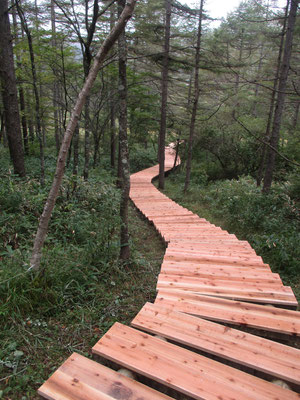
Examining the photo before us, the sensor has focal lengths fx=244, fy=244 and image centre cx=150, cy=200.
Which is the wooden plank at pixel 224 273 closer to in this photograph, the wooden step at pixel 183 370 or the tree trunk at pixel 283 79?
the wooden step at pixel 183 370

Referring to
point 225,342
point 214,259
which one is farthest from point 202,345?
point 214,259

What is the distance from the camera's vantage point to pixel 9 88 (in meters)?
6.06

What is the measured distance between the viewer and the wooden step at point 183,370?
155 centimetres

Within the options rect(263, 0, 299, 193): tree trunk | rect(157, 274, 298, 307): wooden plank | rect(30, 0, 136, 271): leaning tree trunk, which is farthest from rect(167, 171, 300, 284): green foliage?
rect(30, 0, 136, 271): leaning tree trunk

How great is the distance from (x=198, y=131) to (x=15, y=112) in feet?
33.8

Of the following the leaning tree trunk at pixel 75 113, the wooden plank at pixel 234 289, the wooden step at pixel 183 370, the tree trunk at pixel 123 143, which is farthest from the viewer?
the tree trunk at pixel 123 143

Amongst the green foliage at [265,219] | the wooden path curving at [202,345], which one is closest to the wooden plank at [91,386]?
the wooden path curving at [202,345]

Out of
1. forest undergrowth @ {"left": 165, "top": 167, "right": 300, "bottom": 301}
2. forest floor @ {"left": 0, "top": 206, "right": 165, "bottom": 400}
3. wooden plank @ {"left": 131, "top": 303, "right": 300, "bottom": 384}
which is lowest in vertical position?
forest undergrowth @ {"left": 165, "top": 167, "right": 300, "bottom": 301}

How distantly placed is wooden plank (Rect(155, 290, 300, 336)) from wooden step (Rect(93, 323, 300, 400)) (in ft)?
1.93

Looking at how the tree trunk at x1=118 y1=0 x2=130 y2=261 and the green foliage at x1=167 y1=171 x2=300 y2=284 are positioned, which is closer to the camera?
the tree trunk at x1=118 y1=0 x2=130 y2=261

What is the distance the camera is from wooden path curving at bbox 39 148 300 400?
160 centimetres

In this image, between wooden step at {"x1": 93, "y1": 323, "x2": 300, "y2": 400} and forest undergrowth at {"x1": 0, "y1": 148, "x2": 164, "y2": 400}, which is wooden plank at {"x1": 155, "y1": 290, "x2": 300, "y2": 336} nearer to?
wooden step at {"x1": 93, "y1": 323, "x2": 300, "y2": 400}

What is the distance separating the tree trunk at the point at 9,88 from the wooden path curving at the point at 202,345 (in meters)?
5.23

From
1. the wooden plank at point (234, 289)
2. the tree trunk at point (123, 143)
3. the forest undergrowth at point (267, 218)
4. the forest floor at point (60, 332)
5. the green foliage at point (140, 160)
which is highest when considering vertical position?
the tree trunk at point (123, 143)
